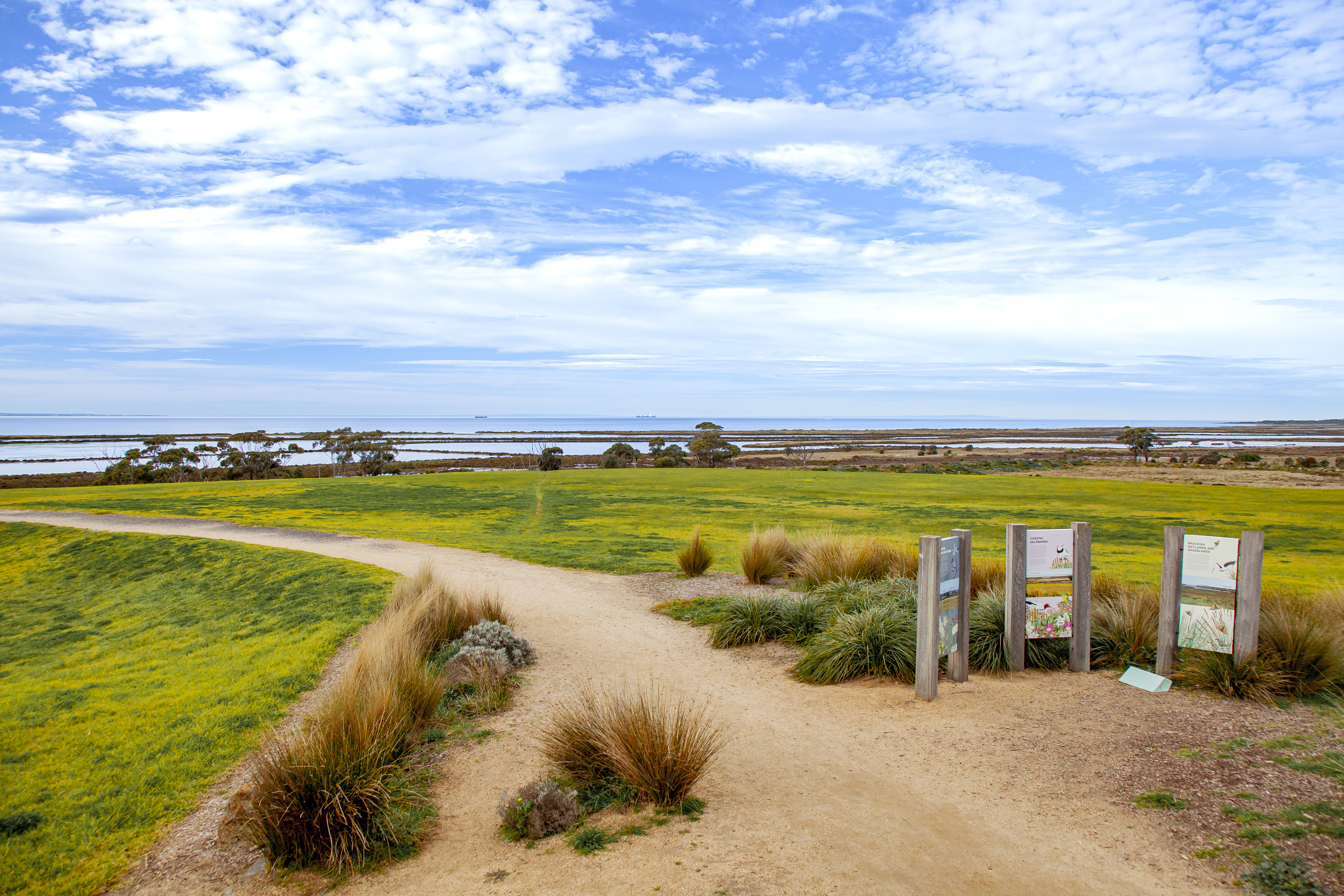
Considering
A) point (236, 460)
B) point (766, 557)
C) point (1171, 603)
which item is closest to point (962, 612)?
point (1171, 603)

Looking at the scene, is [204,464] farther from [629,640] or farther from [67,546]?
[629,640]

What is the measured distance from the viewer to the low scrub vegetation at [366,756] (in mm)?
4852

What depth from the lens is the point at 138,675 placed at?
30.2 feet

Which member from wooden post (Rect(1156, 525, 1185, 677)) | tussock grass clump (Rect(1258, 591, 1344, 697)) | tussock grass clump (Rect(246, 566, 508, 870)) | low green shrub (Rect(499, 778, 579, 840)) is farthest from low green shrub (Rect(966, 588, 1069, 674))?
tussock grass clump (Rect(246, 566, 508, 870))

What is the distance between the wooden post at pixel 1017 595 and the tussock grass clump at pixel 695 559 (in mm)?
6754

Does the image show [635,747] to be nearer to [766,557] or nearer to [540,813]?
[540,813]

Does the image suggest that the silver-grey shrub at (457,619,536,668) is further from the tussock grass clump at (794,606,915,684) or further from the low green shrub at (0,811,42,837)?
the low green shrub at (0,811,42,837)

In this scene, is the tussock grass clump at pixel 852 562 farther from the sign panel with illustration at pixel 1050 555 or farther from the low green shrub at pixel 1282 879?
the low green shrub at pixel 1282 879

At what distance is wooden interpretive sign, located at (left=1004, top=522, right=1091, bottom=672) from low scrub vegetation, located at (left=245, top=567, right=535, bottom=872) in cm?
548

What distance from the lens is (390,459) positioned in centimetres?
7200

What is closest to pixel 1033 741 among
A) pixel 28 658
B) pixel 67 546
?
pixel 28 658

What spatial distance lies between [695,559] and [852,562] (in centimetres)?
330

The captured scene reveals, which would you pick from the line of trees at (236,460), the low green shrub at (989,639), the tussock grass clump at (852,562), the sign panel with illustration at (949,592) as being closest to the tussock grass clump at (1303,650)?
the low green shrub at (989,639)

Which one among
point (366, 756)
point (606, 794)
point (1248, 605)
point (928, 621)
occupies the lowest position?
point (606, 794)
